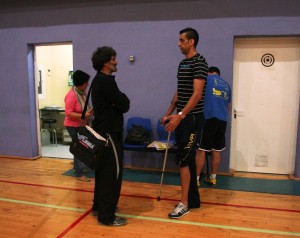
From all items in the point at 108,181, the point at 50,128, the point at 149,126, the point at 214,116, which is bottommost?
the point at 50,128

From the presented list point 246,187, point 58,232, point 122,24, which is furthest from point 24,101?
point 246,187

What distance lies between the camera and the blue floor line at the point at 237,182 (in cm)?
374

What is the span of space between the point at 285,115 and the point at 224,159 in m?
1.06

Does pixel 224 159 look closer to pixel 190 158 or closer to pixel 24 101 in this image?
pixel 190 158

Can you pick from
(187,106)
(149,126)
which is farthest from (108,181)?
(149,126)

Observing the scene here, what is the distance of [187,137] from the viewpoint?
9.21 feet

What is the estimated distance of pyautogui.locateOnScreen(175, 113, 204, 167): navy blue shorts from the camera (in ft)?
9.21

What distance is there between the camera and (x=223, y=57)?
4.18 m

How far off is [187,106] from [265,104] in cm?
211

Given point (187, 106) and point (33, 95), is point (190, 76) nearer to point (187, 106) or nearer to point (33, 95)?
point (187, 106)

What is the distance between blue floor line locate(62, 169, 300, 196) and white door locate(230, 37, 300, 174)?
0.39 metres

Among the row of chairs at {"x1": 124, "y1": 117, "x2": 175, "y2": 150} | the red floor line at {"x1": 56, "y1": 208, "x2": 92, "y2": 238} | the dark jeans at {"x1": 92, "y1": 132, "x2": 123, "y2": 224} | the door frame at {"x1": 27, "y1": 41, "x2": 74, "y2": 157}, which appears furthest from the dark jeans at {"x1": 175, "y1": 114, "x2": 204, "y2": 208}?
the door frame at {"x1": 27, "y1": 41, "x2": 74, "y2": 157}

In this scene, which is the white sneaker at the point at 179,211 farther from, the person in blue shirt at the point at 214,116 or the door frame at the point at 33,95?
the door frame at the point at 33,95

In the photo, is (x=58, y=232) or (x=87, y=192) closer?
(x=58, y=232)
